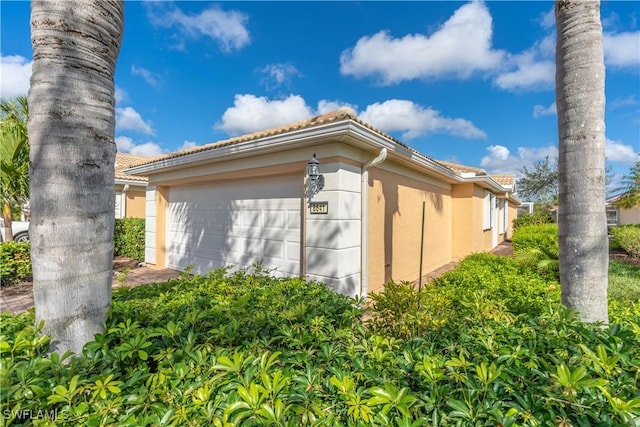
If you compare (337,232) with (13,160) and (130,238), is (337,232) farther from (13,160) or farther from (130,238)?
(130,238)

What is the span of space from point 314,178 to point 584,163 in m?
3.82

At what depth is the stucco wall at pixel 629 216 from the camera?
25.2m

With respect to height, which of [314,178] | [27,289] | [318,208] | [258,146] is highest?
[258,146]

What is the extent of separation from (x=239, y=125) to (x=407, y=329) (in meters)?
32.4

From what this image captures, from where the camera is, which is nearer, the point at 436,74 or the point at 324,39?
the point at 324,39

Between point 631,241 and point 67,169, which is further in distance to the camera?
point 631,241

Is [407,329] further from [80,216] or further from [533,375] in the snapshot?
[80,216]

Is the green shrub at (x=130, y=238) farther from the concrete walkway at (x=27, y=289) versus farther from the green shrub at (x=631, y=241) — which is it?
the green shrub at (x=631, y=241)

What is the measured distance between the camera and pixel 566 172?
312 cm

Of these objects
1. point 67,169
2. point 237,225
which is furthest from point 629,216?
point 67,169

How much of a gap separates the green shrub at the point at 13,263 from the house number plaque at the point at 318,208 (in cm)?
810

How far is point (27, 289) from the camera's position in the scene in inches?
298

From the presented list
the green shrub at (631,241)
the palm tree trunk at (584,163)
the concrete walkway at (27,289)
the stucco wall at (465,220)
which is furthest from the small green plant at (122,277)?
the green shrub at (631,241)

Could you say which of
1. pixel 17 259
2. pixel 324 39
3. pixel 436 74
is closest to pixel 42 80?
pixel 17 259
